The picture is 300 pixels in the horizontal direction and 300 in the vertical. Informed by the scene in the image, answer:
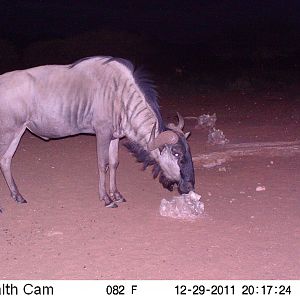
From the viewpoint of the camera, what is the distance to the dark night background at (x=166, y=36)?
2605cm

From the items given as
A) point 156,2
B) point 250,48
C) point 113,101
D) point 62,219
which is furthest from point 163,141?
point 156,2

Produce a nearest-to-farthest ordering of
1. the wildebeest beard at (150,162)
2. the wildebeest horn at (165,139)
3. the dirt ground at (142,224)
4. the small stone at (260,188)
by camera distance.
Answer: the dirt ground at (142,224) → the wildebeest horn at (165,139) → the wildebeest beard at (150,162) → the small stone at (260,188)

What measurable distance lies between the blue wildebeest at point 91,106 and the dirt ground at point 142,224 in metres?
0.50

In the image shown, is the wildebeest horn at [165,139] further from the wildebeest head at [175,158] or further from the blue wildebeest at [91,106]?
the blue wildebeest at [91,106]

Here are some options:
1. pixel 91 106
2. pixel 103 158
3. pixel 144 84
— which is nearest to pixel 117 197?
pixel 103 158

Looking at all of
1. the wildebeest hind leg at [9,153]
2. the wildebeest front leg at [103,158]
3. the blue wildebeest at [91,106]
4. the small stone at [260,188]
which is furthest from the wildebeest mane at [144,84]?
the small stone at [260,188]

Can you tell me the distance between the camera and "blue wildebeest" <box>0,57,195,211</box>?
7191 millimetres

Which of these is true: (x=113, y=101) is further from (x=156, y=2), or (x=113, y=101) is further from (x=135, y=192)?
(x=156, y=2)

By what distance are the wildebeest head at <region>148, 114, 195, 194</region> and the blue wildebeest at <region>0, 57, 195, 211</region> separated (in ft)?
0.08

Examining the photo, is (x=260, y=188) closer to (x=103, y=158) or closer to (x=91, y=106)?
(x=103, y=158)

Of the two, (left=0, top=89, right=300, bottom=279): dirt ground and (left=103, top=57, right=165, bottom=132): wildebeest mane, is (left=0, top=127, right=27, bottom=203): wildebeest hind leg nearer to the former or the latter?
(left=0, top=89, right=300, bottom=279): dirt ground

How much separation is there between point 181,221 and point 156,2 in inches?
2767

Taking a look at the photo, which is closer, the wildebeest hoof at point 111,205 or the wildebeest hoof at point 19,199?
the wildebeest hoof at point 111,205

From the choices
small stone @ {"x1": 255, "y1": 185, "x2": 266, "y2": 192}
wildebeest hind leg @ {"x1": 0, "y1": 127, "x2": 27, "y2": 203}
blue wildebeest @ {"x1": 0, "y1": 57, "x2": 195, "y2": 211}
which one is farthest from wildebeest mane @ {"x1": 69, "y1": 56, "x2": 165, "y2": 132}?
small stone @ {"x1": 255, "y1": 185, "x2": 266, "y2": 192}
